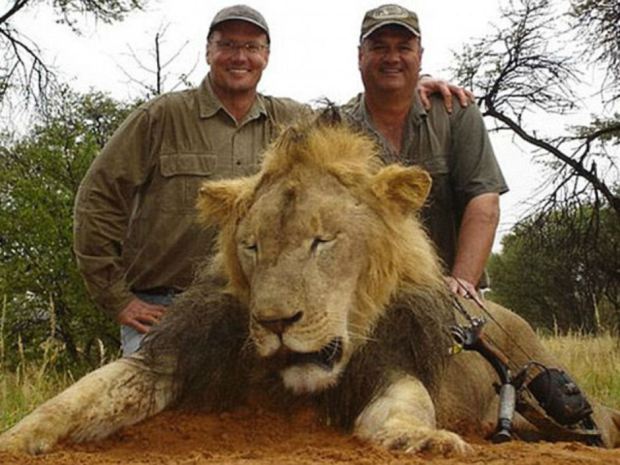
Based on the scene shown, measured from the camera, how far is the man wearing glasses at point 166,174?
18.7 feet

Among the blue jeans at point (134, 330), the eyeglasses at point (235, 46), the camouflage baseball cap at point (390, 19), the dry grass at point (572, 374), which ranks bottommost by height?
the dry grass at point (572, 374)

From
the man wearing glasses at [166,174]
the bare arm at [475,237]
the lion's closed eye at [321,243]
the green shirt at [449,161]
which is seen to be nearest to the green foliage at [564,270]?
the green shirt at [449,161]

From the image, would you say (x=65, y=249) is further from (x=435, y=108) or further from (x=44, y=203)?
(x=435, y=108)

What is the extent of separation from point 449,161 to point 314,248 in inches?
92.6

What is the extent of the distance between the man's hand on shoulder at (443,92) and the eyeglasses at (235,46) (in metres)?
0.90

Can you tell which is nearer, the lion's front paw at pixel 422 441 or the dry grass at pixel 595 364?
A: the lion's front paw at pixel 422 441

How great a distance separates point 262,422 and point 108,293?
2169 millimetres

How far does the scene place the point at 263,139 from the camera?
592 cm

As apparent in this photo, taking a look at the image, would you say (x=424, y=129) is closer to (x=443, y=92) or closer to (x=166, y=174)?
(x=443, y=92)

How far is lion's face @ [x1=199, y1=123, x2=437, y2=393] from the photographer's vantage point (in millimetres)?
3387

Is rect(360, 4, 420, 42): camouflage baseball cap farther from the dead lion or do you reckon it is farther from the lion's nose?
the lion's nose

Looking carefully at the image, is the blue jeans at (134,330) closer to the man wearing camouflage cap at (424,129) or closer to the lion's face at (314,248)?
the man wearing camouflage cap at (424,129)

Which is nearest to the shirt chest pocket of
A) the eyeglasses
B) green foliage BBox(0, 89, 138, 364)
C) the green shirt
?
the eyeglasses

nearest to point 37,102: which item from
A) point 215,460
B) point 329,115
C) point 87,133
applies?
point 87,133
